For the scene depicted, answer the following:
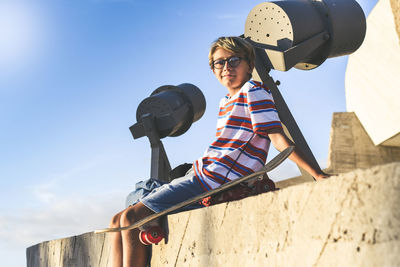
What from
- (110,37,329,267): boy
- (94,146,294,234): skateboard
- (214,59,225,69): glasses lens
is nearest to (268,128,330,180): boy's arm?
(110,37,329,267): boy

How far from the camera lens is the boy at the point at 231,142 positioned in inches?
102

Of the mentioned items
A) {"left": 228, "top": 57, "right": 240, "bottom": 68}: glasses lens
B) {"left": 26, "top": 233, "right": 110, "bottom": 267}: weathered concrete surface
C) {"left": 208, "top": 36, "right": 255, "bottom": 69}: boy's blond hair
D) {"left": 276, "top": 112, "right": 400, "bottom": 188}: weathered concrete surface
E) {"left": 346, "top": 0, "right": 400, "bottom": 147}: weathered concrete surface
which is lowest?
{"left": 26, "top": 233, "right": 110, "bottom": 267}: weathered concrete surface

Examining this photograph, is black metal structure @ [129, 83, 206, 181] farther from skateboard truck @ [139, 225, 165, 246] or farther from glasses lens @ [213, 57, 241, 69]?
glasses lens @ [213, 57, 241, 69]

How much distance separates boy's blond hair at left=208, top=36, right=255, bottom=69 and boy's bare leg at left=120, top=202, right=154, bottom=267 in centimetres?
89

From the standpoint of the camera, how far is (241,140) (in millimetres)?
2635

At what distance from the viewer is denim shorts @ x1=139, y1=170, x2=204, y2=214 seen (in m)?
2.69

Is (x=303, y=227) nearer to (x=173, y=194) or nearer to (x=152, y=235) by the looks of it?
(x=173, y=194)

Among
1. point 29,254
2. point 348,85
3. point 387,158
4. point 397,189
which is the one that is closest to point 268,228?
point 397,189

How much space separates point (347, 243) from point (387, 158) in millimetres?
15753

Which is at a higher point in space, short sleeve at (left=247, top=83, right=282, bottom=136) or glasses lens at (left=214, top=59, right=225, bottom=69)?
glasses lens at (left=214, top=59, right=225, bottom=69)

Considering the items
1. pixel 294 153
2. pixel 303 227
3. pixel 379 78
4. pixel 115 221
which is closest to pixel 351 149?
pixel 379 78

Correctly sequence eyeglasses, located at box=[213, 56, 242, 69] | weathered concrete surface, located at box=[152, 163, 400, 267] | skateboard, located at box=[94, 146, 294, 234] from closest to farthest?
weathered concrete surface, located at box=[152, 163, 400, 267]
skateboard, located at box=[94, 146, 294, 234]
eyeglasses, located at box=[213, 56, 242, 69]

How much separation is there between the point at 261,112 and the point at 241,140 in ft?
0.59

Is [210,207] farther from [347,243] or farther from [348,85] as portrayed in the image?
[348,85]
